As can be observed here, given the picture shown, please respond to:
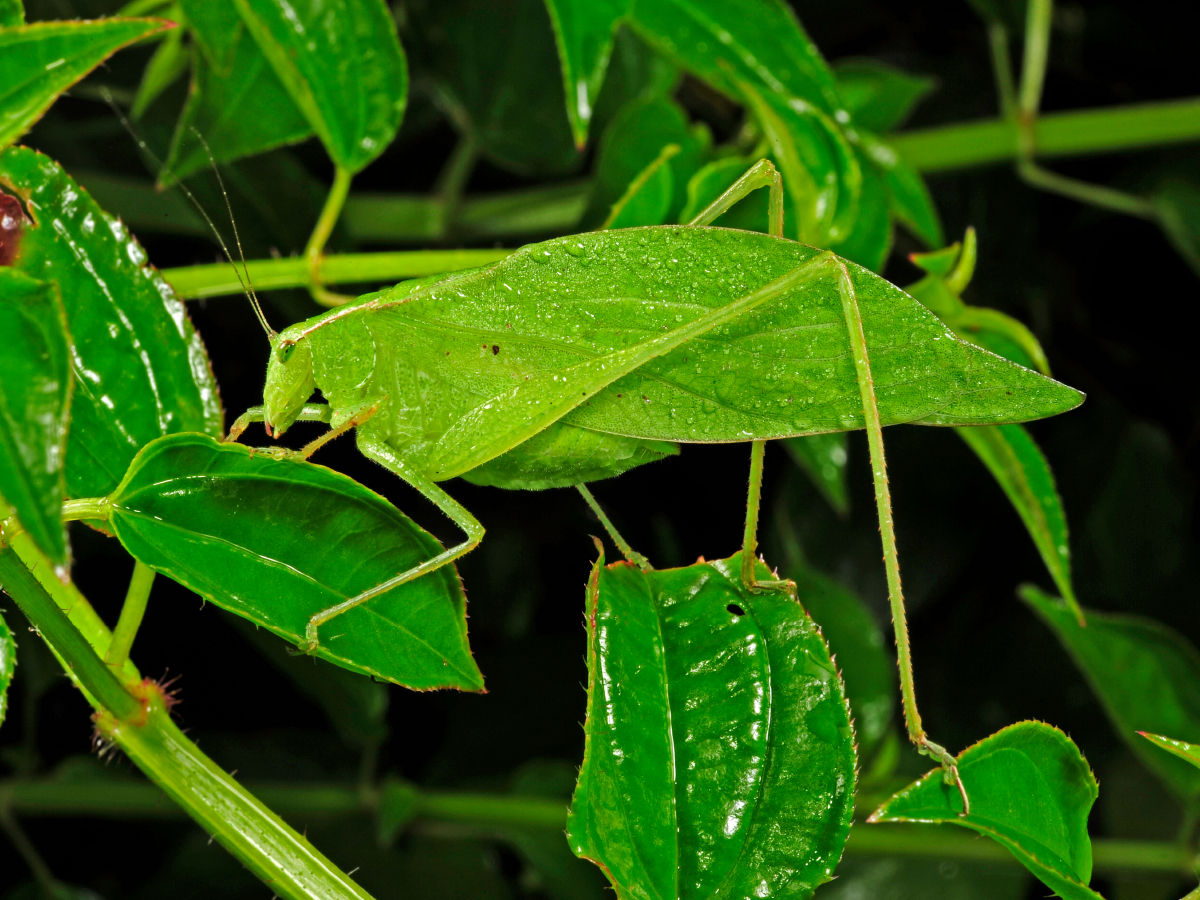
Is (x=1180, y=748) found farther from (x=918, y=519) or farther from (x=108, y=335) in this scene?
(x=918, y=519)

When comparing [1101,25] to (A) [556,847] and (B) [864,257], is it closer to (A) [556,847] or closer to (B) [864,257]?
(B) [864,257]

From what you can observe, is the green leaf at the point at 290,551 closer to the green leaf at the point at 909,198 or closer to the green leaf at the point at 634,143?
the green leaf at the point at 634,143

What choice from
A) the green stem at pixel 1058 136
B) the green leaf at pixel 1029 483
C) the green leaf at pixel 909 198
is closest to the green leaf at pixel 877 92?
the green stem at pixel 1058 136

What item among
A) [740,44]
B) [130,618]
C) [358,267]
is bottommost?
[130,618]

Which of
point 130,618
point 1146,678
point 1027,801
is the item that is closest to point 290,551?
point 130,618

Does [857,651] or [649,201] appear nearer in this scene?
[649,201]

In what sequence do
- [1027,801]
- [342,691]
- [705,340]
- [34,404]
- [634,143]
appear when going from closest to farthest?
[34,404] < [1027,801] < [705,340] < [634,143] < [342,691]

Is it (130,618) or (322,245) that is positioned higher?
(322,245)
